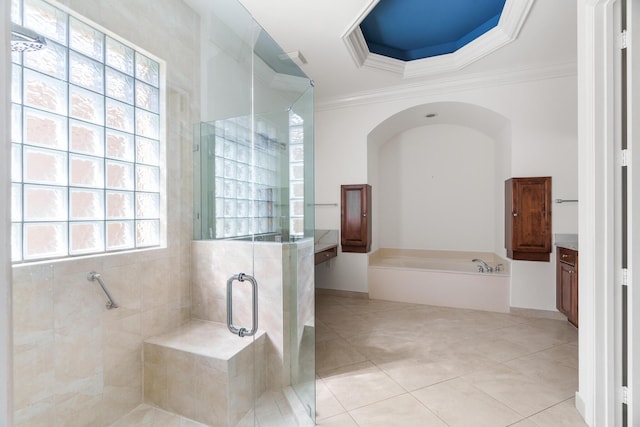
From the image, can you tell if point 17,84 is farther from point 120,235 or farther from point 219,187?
point 219,187

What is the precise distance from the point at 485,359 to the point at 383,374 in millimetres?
904

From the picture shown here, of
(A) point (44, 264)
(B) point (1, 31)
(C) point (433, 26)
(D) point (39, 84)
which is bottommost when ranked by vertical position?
(A) point (44, 264)

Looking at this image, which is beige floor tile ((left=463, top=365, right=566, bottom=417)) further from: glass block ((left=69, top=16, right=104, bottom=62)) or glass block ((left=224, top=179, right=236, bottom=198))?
glass block ((left=69, top=16, right=104, bottom=62))

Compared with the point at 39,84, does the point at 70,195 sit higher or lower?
lower

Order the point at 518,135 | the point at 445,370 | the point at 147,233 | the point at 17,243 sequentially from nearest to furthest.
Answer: the point at 17,243 < the point at 147,233 < the point at 445,370 < the point at 518,135

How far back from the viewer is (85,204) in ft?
4.33

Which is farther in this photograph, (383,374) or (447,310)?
(447,310)

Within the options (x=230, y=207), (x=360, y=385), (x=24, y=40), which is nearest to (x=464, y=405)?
(x=360, y=385)

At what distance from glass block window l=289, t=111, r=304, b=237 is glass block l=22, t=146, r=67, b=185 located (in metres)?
1.21

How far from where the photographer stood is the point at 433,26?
2.96m

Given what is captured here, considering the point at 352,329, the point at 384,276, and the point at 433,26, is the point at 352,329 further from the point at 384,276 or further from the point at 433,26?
the point at 433,26

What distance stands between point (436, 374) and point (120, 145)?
2.52 metres

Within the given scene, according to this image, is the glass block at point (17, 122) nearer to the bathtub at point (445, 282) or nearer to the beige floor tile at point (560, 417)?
the beige floor tile at point (560, 417)

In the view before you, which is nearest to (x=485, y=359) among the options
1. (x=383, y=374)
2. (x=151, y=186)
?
(x=383, y=374)
